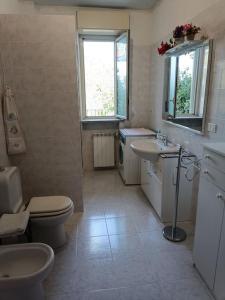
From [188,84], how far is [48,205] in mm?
1918

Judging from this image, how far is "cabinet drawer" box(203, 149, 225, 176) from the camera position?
1.40m

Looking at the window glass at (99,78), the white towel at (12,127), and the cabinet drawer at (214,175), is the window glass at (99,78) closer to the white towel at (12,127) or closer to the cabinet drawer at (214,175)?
the white towel at (12,127)

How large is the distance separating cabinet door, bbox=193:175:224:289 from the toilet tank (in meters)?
1.54

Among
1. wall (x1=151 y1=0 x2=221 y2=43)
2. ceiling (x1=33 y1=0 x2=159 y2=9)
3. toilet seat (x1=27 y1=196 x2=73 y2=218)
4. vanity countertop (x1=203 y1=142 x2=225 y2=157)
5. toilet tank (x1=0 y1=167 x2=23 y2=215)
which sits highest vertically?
ceiling (x1=33 y1=0 x2=159 y2=9)

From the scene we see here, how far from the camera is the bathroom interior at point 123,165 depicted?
1.62 m

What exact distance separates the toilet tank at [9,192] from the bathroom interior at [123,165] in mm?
12

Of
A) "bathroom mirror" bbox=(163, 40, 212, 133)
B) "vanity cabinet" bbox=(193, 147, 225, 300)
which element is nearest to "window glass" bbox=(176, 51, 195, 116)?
"bathroom mirror" bbox=(163, 40, 212, 133)

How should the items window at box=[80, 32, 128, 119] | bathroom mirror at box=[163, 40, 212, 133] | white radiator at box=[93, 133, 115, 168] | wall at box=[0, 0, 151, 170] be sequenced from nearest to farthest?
bathroom mirror at box=[163, 40, 212, 133]
wall at box=[0, 0, 151, 170]
window at box=[80, 32, 128, 119]
white radiator at box=[93, 133, 115, 168]

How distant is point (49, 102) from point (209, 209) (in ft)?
6.14

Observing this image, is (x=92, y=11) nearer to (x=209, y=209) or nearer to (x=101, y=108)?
(x=101, y=108)

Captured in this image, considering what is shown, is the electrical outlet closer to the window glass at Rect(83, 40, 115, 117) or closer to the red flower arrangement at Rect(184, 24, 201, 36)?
the red flower arrangement at Rect(184, 24, 201, 36)

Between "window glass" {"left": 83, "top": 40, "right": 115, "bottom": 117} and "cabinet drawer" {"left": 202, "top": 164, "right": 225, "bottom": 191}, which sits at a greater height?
"window glass" {"left": 83, "top": 40, "right": 115, "bottom": 117}

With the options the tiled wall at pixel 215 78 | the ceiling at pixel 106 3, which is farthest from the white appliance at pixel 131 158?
the ceiling at pixel 106 3

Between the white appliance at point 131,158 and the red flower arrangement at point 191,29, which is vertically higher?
the red flower arrangement at point 191,29
